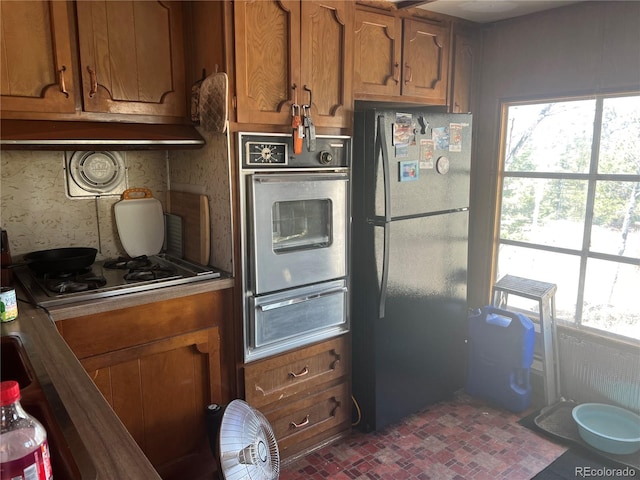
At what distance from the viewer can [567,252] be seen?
105 inches

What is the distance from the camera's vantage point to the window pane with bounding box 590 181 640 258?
239cm

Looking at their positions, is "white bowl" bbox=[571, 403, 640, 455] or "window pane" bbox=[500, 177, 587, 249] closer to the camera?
"white bowl" bbox=[571, 403, 640, 455]

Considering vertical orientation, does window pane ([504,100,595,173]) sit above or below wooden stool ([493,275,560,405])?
above

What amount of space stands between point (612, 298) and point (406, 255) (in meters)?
1.13

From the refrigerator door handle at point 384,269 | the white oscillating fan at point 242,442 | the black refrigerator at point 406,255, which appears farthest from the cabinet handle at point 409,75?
the white oscillating fan at point 242,442

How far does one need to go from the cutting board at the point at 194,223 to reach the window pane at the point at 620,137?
1994 millimetres

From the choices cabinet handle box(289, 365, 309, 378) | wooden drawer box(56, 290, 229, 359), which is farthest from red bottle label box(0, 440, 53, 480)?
cabinet handle box(289, 365, 309, 378)

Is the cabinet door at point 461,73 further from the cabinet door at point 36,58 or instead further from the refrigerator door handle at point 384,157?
the cabinet door at point 36,58

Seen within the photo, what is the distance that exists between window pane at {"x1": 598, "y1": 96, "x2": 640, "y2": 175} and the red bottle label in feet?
8.62

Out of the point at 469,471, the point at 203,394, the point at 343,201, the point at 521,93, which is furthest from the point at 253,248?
the point at 521,93

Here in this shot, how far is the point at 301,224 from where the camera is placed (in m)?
2.12

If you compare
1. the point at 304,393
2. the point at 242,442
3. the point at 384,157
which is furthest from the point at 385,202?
the point at 242,442

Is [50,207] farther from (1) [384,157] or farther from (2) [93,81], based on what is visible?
(1) [384,157]

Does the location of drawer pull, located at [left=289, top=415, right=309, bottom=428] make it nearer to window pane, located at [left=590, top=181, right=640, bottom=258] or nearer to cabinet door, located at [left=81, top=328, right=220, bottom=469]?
cabinet door, located at [left=81, top=328, right=220, bottom=469]
